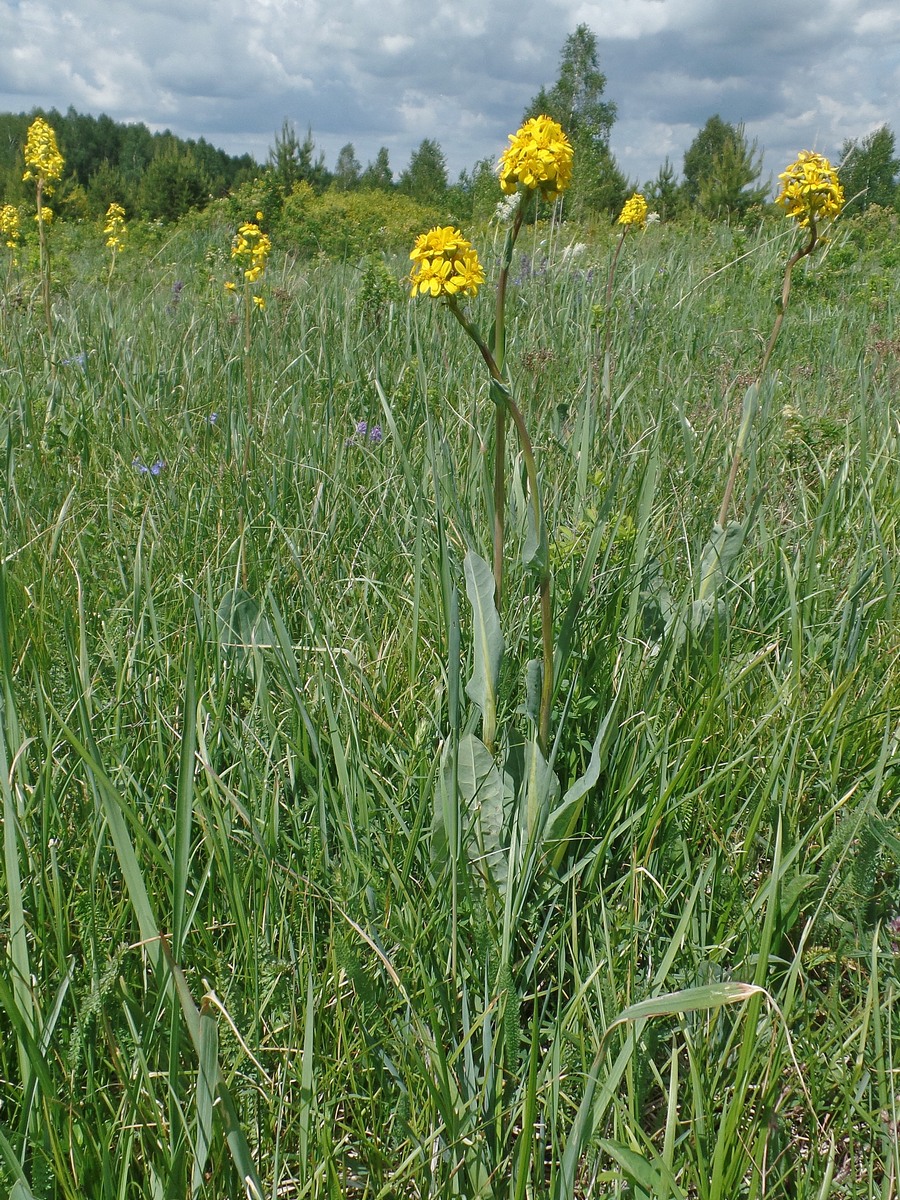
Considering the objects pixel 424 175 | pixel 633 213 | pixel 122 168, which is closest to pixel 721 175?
pixel 633 213

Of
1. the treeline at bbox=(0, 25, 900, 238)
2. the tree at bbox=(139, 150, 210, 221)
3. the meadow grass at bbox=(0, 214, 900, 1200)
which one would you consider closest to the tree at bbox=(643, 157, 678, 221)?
the treeline at bbox=(0, 25, 900, 238)

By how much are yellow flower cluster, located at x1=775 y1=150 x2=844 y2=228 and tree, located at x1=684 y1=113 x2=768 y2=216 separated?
3.27 m

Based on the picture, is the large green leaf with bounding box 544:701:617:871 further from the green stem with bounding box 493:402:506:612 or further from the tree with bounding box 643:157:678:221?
the tree with bounding box 643:157:678:221

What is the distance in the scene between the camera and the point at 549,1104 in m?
0.78

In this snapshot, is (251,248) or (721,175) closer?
(251,248)

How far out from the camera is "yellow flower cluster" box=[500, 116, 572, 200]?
1.05m

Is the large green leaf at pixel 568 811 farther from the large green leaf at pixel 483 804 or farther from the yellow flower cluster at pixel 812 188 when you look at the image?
the yellow flower cluster at pixel 812 188

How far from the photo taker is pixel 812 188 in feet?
5.49

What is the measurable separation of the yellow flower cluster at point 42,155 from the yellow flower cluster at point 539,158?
283 centimetres

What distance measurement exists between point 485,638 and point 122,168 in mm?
71123

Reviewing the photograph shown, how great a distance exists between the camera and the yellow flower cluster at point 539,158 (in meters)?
1.05

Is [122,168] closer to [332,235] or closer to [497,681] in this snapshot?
[332,235]

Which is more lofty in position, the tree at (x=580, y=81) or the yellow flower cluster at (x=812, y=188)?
the tree at (x=580, y=81)

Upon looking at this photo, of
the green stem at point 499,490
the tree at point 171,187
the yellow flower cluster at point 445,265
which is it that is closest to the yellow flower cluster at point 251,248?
the yellow flower cluster at point 445,265
